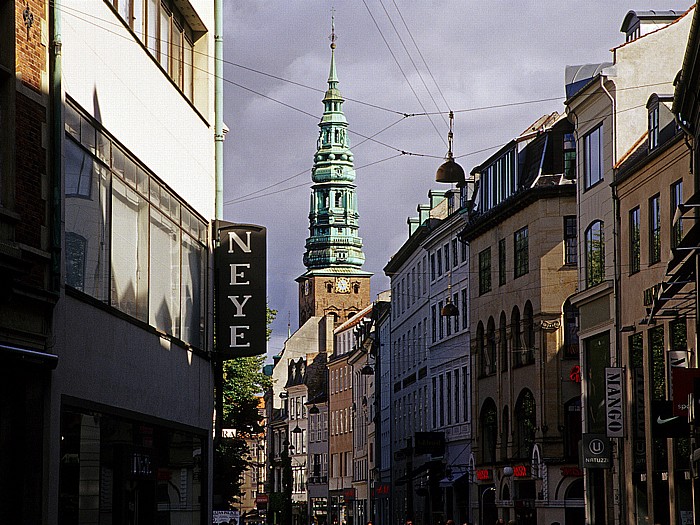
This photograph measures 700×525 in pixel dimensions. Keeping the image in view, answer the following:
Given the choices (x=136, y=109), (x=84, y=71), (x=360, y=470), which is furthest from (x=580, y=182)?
(x=360, y=470)

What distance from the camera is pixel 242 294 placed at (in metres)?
26.7

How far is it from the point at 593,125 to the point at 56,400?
30427 mm

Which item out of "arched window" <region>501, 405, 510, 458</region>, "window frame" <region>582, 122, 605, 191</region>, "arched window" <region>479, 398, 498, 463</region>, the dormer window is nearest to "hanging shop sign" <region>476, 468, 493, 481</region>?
"arched window" <region>479, 398, 498, 463</region>

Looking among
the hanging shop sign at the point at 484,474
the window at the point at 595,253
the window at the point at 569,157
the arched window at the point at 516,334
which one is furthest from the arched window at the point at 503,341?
the window at the point at 595,253

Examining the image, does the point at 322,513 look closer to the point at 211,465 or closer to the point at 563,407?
the point at 563,407

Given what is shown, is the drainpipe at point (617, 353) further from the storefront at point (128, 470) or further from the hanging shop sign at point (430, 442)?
the hanging shop sign at point (430, 442)

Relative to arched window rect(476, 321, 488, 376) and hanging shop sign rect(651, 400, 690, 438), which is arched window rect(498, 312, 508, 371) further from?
hanging shop sign rect(651, 400, 690, 438)

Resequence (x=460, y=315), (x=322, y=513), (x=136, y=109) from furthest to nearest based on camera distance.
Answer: (x=322, y=513) → (x=460, y=315) → (x=136, y=109)

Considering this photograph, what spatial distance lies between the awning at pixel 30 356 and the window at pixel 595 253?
28.4 meters

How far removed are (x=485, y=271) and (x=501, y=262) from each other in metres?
2.26

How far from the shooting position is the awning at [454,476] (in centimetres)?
6200

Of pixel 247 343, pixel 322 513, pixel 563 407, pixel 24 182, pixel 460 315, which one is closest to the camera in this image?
pixel 24 182

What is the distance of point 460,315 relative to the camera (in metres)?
64.5

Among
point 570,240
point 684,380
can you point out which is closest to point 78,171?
point 684,380
